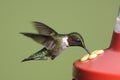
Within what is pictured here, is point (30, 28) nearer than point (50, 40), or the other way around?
point (50, 40)

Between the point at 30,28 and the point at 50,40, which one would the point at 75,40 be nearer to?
the point at 50,40

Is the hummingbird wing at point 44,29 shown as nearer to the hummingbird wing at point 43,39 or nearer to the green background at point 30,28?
the hummingbird wing at point 43,39

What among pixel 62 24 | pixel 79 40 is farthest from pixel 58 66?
pixel 79 40

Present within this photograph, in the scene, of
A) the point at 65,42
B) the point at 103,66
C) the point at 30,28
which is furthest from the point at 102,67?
the point at 30,28

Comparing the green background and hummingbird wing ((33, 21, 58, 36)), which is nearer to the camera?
hummingbird wing ((33, 21, 58, 36))

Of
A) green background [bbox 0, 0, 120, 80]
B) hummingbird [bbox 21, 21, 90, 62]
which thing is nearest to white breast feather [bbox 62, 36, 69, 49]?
hummingbird [bbox 21, 21, 90, 62]

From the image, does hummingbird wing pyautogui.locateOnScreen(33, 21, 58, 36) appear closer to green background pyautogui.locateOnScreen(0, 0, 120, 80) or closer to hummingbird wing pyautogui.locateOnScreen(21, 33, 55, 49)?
hummingbird wing pyautogui.locateOnScreen(21, 33, 55, 49)

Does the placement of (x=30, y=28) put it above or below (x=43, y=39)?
below

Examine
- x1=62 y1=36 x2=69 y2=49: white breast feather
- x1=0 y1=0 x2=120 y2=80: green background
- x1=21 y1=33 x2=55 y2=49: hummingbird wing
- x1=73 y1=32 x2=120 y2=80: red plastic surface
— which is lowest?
x1=0 y1=0 x2=120 y2=80: green background
